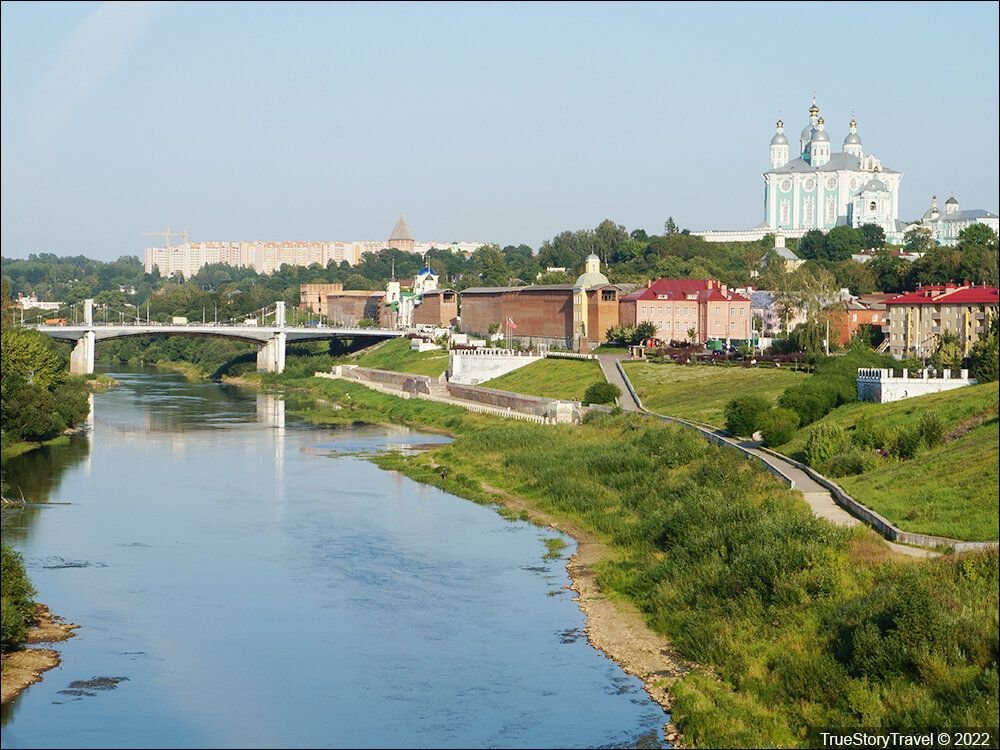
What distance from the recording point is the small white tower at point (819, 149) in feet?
389

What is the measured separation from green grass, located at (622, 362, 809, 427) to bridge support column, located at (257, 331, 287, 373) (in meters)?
34.6

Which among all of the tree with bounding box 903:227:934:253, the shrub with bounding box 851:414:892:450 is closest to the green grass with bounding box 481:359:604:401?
the shrub with bounding box 851:414:892:450

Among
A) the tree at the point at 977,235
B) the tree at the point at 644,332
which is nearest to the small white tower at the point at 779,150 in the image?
the tree at the point at 977,235

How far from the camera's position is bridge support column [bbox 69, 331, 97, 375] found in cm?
8312

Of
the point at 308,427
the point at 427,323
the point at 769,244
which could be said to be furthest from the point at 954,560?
the point at 769,244

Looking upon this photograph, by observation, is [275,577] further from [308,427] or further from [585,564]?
[308,427]

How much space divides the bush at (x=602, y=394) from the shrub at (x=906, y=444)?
18464mm

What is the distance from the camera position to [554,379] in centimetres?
5841

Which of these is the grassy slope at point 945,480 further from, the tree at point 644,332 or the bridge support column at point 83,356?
the bridge support column at point 83,356

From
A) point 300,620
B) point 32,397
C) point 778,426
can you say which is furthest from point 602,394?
point 300,620

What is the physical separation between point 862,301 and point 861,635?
172 ft

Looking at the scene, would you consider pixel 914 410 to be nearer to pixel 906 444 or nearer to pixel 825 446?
pixel 825 446

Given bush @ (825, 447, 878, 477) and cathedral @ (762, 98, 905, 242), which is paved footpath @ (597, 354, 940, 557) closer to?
bush @ (825, 447, 878, 477)

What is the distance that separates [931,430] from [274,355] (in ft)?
202
